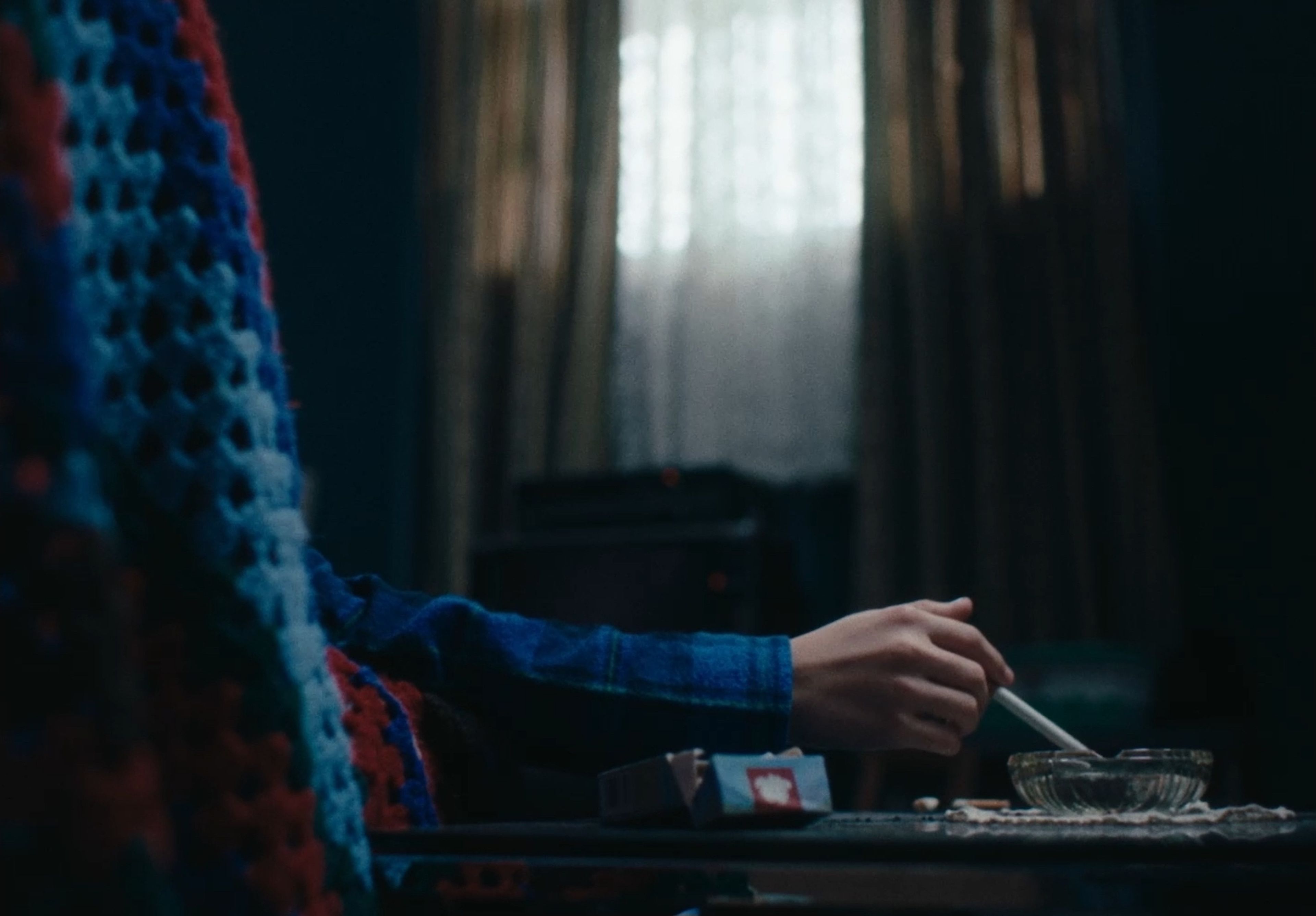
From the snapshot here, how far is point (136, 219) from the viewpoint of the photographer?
1.33 feet

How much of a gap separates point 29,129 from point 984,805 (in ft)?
2.12

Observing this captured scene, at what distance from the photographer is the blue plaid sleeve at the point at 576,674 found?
700 mm

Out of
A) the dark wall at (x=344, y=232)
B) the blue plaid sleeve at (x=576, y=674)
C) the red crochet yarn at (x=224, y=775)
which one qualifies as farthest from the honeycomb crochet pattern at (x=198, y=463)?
the dark wall at (x=344, y=232)

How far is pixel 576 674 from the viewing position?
71cm

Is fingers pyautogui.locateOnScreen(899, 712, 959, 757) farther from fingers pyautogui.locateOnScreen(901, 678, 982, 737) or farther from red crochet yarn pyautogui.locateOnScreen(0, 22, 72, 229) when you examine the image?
red crochet yarn pyautogui.locateOnScreen(0, 22, 72, 229)

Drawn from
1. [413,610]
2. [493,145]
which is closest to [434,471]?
[493,145]

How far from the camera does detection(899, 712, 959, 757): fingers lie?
2.33 ft

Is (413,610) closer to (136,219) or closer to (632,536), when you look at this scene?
(136,219)

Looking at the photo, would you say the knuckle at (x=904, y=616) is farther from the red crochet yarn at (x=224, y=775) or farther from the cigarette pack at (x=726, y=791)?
the red crochet yarn at (x=224, y=775)

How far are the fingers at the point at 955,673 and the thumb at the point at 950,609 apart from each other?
0.12 feet

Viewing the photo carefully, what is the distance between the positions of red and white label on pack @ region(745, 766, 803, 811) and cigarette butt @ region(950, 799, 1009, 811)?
0.22 meters

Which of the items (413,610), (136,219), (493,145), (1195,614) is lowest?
(1195,614)

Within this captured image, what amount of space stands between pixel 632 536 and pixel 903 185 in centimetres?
112

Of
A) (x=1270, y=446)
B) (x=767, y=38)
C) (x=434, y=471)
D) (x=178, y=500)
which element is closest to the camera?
(x=178, y=500)
